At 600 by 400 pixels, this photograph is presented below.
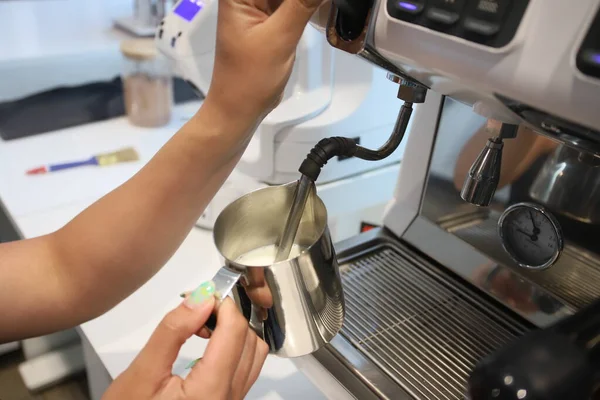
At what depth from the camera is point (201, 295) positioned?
1.19ft

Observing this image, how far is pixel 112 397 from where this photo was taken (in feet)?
1.25

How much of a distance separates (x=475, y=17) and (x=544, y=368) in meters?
0.19

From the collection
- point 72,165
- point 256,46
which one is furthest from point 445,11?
point 72,165

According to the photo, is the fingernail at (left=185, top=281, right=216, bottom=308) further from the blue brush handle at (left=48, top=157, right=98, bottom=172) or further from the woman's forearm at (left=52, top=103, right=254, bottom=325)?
the blue brush handle at (left=48, top=157, right=98, bottom=172)

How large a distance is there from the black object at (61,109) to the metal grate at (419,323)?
62cm

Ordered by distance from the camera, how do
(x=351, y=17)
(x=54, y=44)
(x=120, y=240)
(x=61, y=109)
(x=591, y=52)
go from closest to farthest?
(x=591, y=52) → (x=351, y=17) → (x=120, y=240) → (x=61, y=109) → (x=54, y=44)

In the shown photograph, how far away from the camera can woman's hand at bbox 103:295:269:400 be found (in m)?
0.36

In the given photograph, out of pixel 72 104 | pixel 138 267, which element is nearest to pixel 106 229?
pixel 138 267

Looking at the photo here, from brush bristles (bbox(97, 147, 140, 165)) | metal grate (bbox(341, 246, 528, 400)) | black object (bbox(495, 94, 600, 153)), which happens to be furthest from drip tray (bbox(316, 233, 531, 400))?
brush bristles (bbox(97, 147, 140, 165))

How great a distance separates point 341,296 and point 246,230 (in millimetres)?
96

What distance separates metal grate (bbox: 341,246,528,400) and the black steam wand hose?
11cm

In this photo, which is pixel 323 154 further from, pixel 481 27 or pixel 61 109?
pixel 61 109

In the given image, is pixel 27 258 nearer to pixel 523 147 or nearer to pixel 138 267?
pixel 138 267

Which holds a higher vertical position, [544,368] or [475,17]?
[475,17]
